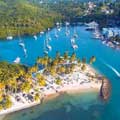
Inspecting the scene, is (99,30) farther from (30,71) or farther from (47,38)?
(30,71)

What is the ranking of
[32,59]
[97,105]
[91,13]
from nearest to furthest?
[97,105] < [32,59] < [91,13]

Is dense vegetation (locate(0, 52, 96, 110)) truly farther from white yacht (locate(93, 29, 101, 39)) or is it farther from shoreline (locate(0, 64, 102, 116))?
white yacht (locate(93, 29, 101, 39))

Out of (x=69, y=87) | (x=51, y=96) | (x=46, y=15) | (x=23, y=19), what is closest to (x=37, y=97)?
(x=51, y=96)

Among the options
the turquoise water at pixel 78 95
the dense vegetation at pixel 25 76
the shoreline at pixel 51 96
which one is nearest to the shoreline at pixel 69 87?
the shoreline at pixel 51 96

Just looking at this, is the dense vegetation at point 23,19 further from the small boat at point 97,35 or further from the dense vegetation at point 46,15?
the small boat at point 97,35

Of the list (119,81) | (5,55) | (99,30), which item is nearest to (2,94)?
(119,81)

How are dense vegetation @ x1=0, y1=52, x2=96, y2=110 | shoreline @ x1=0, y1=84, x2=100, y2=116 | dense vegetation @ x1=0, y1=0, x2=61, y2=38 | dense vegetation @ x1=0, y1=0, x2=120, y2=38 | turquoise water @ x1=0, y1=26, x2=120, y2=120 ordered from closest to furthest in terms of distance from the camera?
turquoise water @ x1=0, y1=26, x2=120, y2=120, shoreline @ x1=0, y1=84, x2=100, y2=116, dense vegetation @ x1=0, y1=52, x2=96, y2=110, dense vegetation @ x1=0, y1=0, x2=61, y2=38, dense vegetation @ x1=0, y1=0, x2=120, y2=38

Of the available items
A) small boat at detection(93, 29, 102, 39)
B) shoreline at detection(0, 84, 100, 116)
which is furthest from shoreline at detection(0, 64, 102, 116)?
small boat at detection(93, 29, 102, 39)

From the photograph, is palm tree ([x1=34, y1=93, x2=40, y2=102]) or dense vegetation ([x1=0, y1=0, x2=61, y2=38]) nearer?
palm tree ([x1=34, y1=93, x2=40, y2=102])
